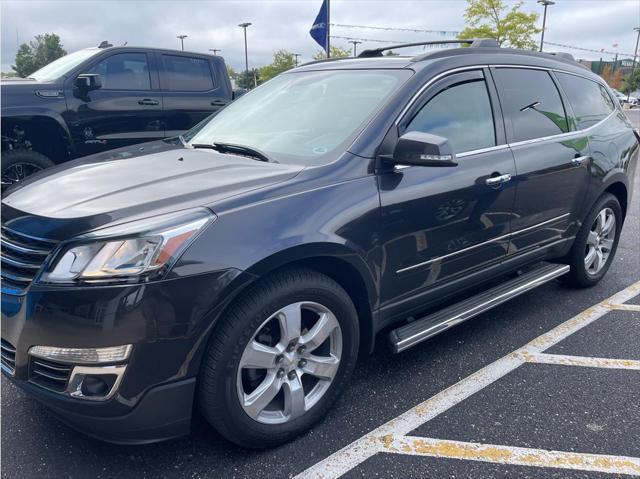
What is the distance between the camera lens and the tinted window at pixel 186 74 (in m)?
6.97

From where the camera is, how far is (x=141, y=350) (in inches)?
72.6

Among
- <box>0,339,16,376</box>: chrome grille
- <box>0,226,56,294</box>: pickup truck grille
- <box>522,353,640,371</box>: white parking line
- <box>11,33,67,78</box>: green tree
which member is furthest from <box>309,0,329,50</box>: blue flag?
<box>11,33,67,78</box>: green tree

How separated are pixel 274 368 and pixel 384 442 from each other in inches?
24.7

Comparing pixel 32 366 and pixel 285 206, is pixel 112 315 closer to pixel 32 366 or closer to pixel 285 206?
pixel 32 366

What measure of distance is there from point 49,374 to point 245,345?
28.5 inches

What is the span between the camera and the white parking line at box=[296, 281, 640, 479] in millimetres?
2207

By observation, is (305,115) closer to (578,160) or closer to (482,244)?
(482,244)

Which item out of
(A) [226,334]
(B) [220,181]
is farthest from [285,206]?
(A) [226,334]

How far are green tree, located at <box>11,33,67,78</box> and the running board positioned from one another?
62487mm

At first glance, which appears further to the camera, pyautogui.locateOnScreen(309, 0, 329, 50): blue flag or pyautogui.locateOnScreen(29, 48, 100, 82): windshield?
pyautogui.locateOnScreen(309, 0, 329, 50): blue flag

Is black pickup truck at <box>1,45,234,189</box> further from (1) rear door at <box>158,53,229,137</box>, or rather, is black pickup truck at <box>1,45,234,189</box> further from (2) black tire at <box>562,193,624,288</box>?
(2) black tire at <box>562,193,624,288</box>

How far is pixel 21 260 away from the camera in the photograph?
79.3 inches

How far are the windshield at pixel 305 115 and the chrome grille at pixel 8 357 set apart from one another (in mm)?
1401

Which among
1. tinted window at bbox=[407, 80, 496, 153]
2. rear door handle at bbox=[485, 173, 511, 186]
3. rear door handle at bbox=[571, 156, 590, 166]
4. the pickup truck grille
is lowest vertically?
the pickup truck grille
